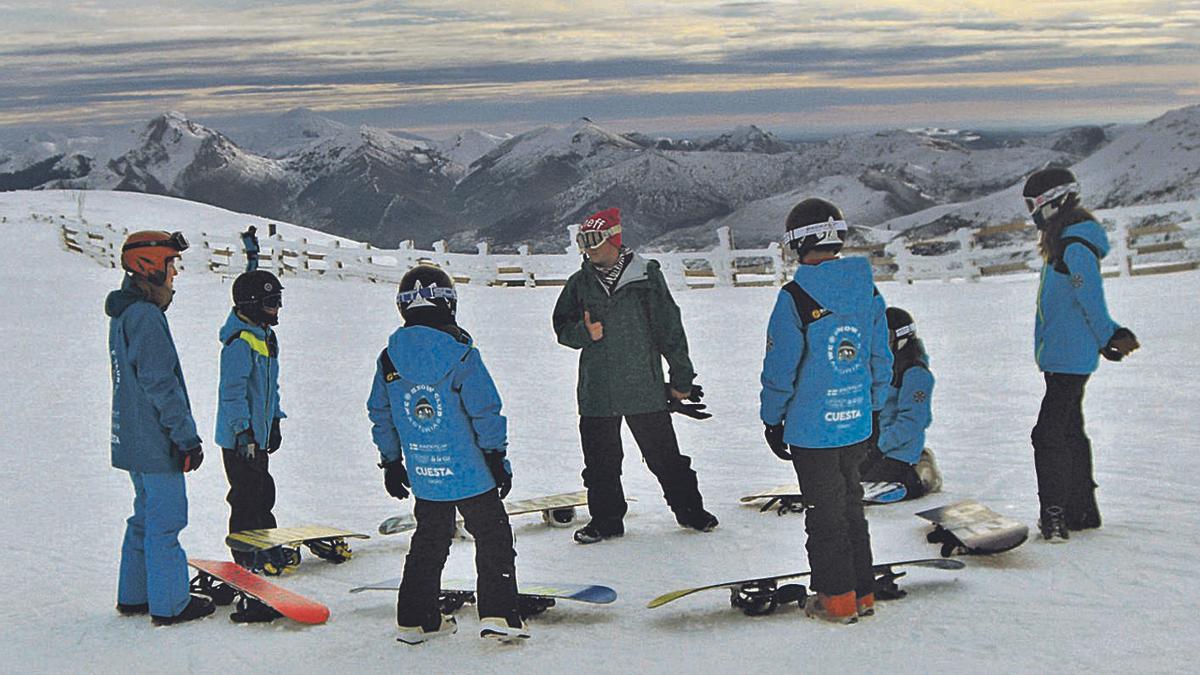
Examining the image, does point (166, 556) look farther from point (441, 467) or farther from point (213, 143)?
point (213, 143)

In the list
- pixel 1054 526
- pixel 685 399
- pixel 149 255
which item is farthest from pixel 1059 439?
pixel 149 255

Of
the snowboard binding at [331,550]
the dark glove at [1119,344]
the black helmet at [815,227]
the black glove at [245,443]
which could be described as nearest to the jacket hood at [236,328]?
the black glove at [245,443]

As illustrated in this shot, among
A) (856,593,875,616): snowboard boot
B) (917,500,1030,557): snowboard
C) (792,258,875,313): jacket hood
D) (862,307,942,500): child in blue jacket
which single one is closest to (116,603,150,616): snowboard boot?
(856,593,875,616): snowboard boot

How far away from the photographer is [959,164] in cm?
4991

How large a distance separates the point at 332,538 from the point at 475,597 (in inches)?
53.1

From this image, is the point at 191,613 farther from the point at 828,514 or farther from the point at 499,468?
the point at 828,514

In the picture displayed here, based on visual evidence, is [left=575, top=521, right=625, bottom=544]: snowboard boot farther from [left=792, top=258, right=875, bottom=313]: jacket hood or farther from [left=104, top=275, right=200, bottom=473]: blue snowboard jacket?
[left=792, top=258, right=875, bottom=313]: jacket hood

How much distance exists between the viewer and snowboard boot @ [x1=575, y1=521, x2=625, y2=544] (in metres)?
6.66

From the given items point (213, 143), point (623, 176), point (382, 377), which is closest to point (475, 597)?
point (382, 377)

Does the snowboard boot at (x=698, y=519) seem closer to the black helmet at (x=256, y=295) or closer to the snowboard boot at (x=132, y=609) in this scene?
the black helmet at (x=256, y=295)

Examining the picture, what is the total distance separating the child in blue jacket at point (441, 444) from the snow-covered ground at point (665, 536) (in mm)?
231

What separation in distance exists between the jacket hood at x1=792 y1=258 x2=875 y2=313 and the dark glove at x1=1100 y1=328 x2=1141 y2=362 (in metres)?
1.62

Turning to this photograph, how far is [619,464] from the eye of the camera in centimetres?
675

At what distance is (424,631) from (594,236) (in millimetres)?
2301
